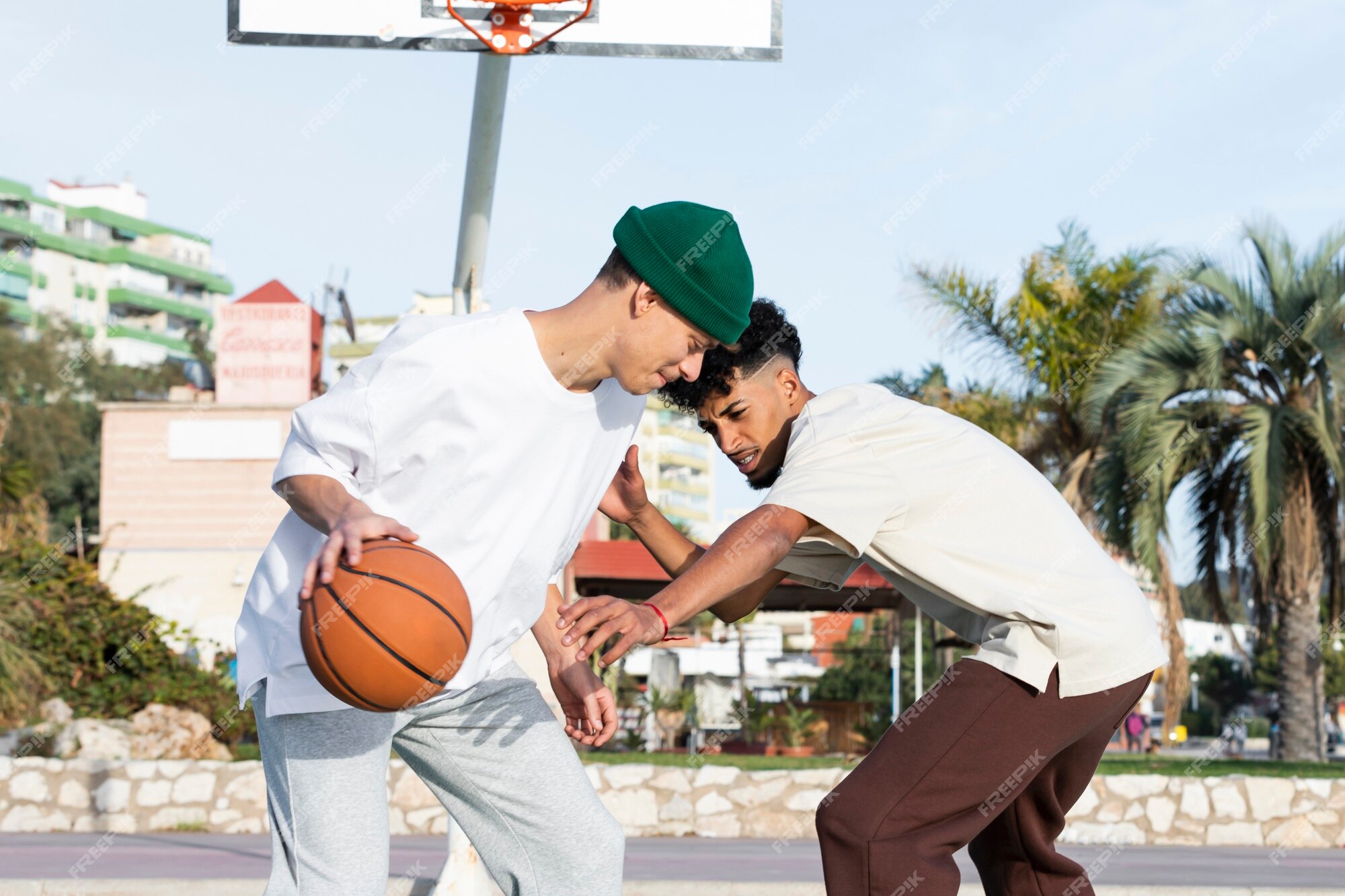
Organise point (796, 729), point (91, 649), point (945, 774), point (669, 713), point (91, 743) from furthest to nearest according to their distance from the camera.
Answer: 1. point (669, 713)
2. point (796, 729)
3. point (91, 649)
4. point (91, 743)
5. point (945, 774)

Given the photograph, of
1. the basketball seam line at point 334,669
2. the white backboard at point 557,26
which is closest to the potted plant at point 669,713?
the white backboard at point 557,26

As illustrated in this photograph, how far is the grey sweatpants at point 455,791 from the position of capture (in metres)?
2.74

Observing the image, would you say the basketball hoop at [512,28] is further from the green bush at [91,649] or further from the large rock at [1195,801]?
the green bush at [91,649]

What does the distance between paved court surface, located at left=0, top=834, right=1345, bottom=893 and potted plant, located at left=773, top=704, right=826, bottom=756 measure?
808 centimetres

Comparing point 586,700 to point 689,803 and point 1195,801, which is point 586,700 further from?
point 1195,801

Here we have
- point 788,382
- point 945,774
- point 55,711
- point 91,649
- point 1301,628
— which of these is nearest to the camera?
point 945,774

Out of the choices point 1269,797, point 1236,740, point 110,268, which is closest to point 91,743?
point 1269,797

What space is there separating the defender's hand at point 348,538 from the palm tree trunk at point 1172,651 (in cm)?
1536

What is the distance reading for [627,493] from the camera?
3762mm

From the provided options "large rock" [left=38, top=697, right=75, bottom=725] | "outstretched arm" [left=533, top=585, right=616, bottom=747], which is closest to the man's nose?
"outstretched arm" [left=533, top=585, right=616, bottom=747]

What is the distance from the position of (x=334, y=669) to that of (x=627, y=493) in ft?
4.33

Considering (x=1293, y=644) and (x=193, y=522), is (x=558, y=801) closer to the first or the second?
(x=1293, y=644)

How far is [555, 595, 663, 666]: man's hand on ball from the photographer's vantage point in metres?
2.72

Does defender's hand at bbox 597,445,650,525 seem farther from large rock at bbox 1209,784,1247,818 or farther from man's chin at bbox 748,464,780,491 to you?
large rock at bbox 1209,784,1247,818
